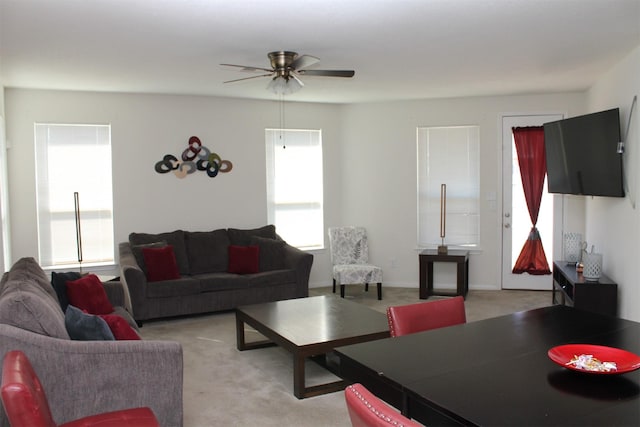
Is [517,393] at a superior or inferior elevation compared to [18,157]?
inferior

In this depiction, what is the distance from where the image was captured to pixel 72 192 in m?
6.08

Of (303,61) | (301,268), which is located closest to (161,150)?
(301,268)

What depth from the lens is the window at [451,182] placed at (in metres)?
7.00

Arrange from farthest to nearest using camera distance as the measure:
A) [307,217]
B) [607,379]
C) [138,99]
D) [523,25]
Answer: [307,217] < [138,99] < [523,25] < [607,379]

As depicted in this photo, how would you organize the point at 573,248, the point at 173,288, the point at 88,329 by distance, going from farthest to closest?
the point at 573,248 < the point at 173,288 < the point at 88,329

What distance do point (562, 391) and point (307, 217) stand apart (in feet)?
19.2

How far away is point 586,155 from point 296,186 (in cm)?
361

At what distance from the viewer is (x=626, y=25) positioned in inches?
147

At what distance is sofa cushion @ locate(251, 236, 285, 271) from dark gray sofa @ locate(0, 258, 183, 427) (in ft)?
11.0

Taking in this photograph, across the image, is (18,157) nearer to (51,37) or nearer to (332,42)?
(51,37)

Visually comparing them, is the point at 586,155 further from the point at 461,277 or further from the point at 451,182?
the point at 451,182

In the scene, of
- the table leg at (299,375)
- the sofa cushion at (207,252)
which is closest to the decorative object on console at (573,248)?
the table leg at (299,375)


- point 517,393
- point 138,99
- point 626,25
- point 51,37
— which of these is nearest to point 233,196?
point 138,99

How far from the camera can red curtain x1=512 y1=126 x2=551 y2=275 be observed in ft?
22.2
